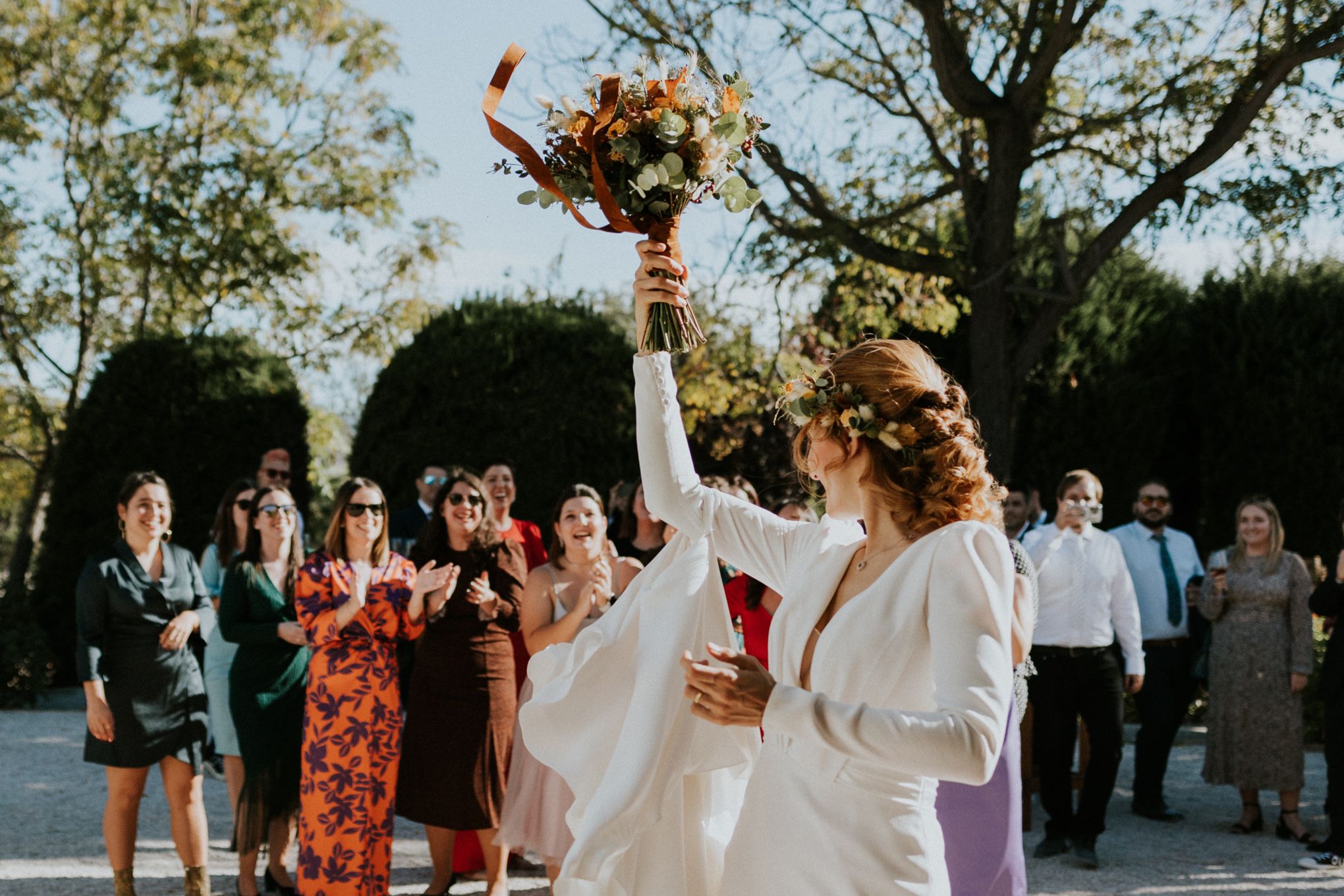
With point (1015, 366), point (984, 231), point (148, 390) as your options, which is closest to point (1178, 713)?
point (1015, 366)

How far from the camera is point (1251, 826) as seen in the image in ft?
25.0

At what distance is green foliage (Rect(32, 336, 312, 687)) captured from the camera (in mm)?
12695

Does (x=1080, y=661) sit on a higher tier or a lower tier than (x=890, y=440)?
lower

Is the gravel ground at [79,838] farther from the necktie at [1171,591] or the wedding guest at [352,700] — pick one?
the necktie at [1171,591]

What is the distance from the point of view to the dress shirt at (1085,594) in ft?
23.2

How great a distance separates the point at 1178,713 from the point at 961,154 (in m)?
5.13

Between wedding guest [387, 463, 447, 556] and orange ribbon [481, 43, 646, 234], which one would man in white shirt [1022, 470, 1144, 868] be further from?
orange ribbon [481, 43, 646, 234]

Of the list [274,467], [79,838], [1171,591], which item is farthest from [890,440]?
[274,467]

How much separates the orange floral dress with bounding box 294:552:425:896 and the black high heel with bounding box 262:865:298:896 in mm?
702

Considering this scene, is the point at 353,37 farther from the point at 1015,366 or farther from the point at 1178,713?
the point at 1178,713

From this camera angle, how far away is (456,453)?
33.7ft

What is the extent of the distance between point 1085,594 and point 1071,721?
76 centimetres

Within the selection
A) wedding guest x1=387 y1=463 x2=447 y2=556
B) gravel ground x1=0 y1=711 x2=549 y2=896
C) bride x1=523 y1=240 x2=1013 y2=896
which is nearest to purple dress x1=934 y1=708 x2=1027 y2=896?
bride x1=523 y1=240 x2=1013 y2=896

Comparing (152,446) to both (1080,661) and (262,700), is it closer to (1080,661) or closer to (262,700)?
(262,700)
